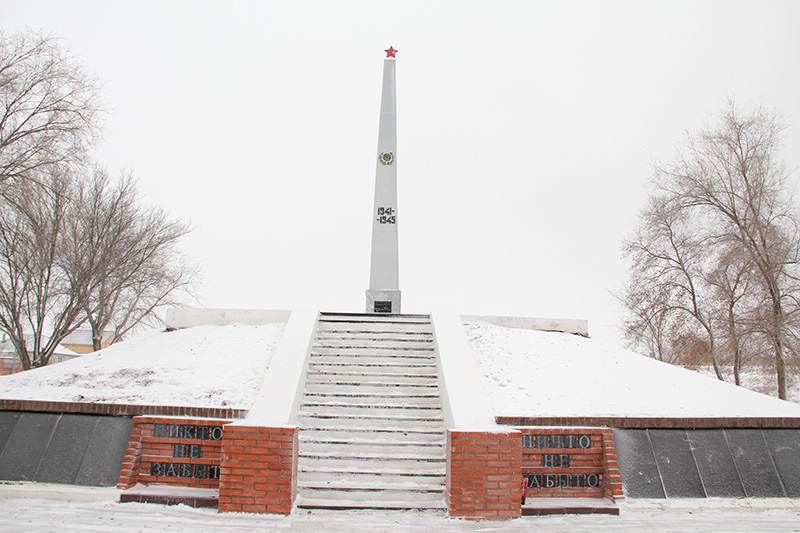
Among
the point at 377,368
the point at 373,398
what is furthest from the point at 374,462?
the point at 377,368

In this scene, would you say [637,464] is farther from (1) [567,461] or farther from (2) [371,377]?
(2) [371,377]

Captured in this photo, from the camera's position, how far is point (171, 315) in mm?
10188

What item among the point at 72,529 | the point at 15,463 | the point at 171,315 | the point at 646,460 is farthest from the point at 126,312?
the point at 646,460

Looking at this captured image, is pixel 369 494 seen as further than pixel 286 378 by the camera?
No

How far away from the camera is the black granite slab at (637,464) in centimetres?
627

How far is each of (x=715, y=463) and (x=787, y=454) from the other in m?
1.04

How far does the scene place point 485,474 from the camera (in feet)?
19.1

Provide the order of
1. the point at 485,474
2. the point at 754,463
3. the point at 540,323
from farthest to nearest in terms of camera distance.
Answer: the point at 540,323 < the point at 754,463 < the point at 485,474

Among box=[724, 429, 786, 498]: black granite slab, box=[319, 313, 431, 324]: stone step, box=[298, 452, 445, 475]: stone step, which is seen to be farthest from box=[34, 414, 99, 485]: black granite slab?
box=[724, 429, 786, 498]: black granite slab

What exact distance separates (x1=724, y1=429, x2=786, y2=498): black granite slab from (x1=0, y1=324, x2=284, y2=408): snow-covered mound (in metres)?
5.79

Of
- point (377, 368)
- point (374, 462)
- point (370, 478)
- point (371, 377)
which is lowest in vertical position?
point (370, 478)

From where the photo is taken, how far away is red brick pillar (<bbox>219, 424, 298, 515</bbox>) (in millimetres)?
5707

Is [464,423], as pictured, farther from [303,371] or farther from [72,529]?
[72,529]


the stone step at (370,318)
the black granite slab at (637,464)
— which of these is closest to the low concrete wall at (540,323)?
the stone step at (370,318)
